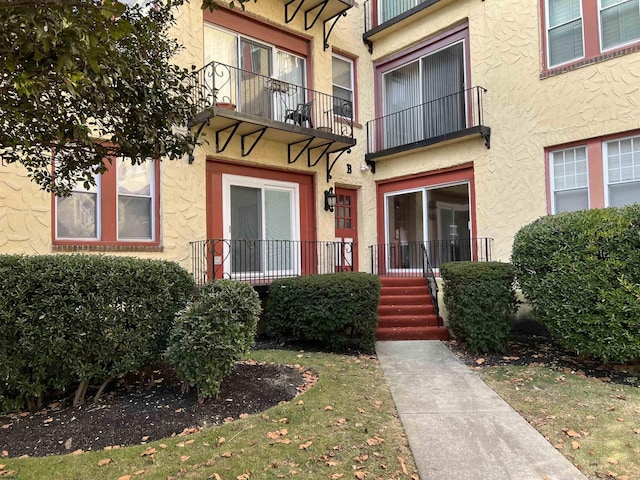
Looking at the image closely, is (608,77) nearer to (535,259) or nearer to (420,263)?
(535,259)

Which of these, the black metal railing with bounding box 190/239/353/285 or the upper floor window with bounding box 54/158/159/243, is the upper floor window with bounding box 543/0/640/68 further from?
the upper floor window with bounding box 54/158/159/243

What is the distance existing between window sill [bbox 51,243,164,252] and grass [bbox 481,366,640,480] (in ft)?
18.6

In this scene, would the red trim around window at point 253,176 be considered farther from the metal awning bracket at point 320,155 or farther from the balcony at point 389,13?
the balcony at point 389,13

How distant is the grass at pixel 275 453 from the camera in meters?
3.16

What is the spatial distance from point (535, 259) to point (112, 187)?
6.76 metres

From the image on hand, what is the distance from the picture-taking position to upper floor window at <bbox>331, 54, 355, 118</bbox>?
36.1ft

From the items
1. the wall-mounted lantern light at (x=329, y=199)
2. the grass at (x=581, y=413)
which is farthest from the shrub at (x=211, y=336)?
the wall-mounted lantern light at (x=329, y=199)

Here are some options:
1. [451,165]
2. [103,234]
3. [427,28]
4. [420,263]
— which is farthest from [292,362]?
[427,28]

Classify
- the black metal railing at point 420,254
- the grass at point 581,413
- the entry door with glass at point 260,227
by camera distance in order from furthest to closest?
the black metal railing at point 420,254, the entry door with glass at point 260,227, the grass at point 581,413

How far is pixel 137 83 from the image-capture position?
3.82m

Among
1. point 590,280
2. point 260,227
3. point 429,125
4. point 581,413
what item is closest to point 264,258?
point 260,227

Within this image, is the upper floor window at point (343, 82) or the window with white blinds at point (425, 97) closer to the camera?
the window with white blinds at point (425, 97)

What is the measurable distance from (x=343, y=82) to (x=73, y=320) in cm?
916

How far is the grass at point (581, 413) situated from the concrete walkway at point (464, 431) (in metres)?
0.15
